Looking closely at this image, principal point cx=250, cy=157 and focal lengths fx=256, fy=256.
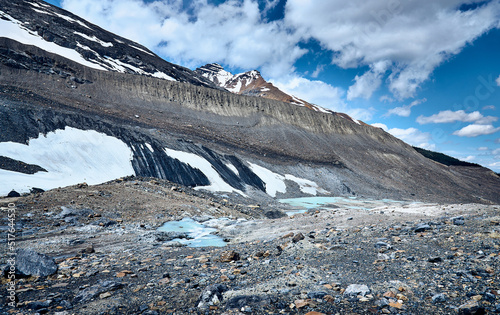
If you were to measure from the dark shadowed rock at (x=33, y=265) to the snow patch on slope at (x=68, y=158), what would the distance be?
11645 mm

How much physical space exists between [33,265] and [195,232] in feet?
20.1

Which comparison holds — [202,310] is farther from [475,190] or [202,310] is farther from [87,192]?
[475,190]

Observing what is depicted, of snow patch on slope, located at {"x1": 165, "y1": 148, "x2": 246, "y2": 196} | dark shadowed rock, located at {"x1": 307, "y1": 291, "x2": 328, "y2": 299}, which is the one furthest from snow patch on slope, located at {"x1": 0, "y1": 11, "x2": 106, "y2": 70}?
dark shadowed rock, located at {"x1": 307, "y1": 291, "x2": 328, "y2": 299}

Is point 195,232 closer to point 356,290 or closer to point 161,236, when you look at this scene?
point 161,236

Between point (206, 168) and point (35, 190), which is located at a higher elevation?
point (206, 168)

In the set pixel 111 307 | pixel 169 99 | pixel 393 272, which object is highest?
pixel 169 99

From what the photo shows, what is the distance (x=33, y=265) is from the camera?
230 inches

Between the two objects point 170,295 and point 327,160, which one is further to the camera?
point 327,160

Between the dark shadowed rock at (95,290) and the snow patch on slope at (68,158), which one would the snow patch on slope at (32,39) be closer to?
the snow patch on slope at (68,158)

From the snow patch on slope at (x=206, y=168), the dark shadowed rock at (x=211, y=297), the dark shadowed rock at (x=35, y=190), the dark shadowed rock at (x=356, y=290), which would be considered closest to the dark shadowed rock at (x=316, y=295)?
the dark shadowed rock at (x=356, y=290)

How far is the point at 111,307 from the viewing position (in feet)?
13.9

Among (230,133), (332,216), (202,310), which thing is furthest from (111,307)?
(230,133)

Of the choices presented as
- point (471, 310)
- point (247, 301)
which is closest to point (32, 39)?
point (247, 301)

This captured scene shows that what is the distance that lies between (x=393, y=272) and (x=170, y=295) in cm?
418
